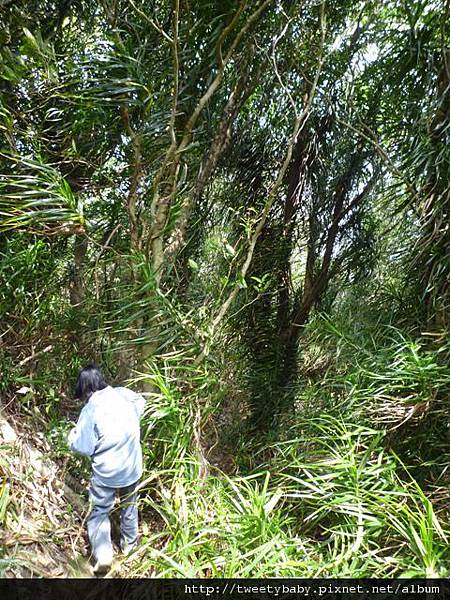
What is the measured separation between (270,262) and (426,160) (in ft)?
4.03

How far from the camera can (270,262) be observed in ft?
10.1

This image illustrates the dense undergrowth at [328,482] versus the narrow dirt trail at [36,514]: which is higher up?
the dense undergrowth at [328,482]

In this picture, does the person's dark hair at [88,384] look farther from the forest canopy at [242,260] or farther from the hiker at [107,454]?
the forest canopy at [242,260]

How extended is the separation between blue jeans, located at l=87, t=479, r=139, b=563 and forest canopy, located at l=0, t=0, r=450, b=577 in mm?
100

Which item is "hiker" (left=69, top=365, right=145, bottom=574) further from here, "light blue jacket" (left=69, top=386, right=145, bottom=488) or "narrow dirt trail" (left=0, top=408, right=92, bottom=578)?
"narrow dirt trail" (left=0, top=408, right=92, bottom=578)

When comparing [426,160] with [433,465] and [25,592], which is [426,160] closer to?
[433,465]

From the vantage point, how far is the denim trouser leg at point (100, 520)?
70.4 inches

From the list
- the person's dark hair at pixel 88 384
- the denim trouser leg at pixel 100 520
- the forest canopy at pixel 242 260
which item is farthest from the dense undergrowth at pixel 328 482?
the person's dark hair at pixel 88 384

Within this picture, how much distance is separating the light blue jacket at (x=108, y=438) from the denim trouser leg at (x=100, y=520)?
0.05 metres

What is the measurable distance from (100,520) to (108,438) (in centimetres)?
38

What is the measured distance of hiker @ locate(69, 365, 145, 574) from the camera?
1808 millimetres

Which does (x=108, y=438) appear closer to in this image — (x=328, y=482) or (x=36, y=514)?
(x=36, y=514)

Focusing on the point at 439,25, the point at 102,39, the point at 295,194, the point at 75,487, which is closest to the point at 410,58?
the point at 439,25

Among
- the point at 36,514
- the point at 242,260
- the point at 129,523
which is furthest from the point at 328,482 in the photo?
the point at 242,260
